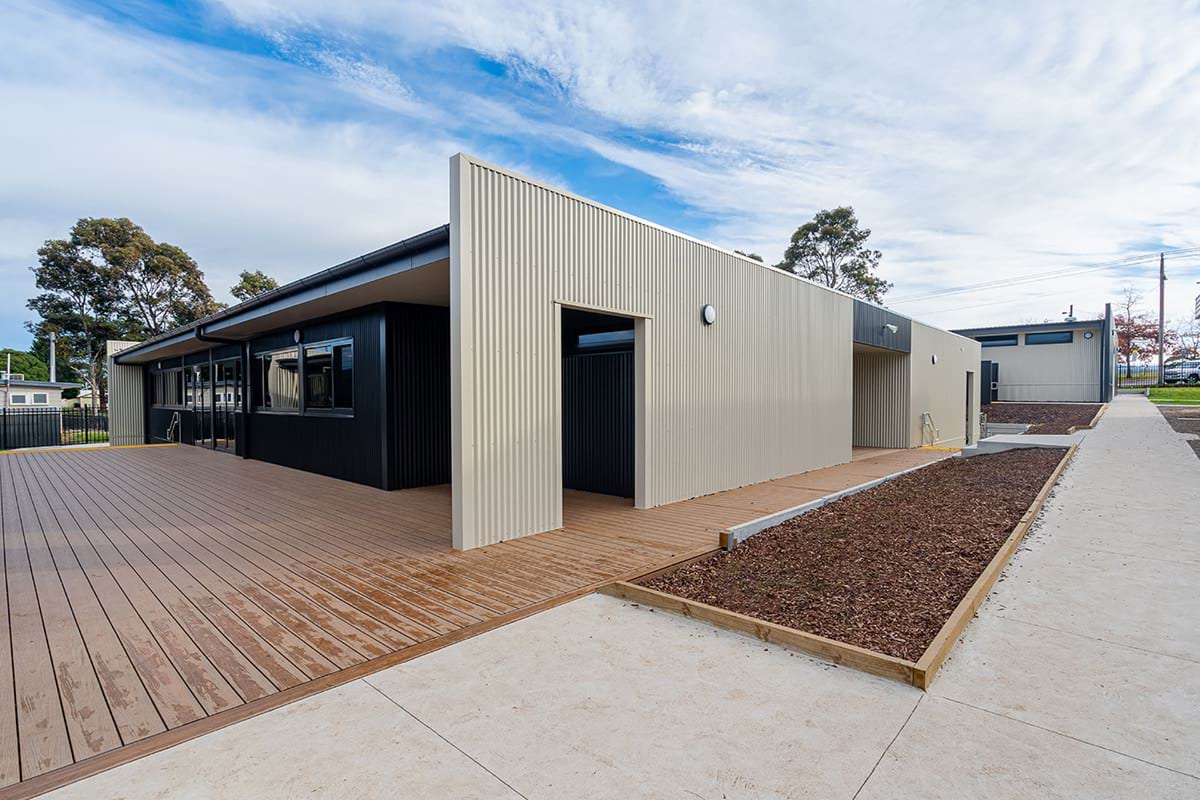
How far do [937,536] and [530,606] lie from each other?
3.66m

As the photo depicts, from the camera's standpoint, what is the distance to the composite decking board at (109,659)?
A: 2.13 metres

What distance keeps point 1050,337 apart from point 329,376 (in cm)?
3497

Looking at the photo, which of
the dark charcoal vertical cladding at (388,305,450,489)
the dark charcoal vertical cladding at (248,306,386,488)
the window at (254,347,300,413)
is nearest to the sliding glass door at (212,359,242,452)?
the window at (254,347,300,413)

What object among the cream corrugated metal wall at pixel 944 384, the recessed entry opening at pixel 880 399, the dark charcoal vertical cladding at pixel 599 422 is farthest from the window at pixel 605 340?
the cream corrugated metal wall at pixel 944 384

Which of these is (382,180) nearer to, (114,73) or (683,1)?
(114,73)

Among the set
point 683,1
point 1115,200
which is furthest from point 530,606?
point 1115,200

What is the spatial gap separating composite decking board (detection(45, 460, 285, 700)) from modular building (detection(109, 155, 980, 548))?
1758 mm

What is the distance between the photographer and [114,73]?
8.82m

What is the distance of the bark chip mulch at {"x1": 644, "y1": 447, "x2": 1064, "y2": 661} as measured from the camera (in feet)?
9.95

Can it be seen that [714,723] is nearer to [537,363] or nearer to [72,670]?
[72,670]

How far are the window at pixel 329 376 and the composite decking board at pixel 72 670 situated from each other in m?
4.02

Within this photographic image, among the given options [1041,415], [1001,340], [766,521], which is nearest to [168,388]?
[766,521]

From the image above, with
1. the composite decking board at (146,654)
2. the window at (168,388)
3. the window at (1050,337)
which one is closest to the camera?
the composite decking board at (146,654)

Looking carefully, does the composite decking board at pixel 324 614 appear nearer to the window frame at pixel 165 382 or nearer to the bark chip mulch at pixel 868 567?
the bark chip mulch at pixel 868 567
